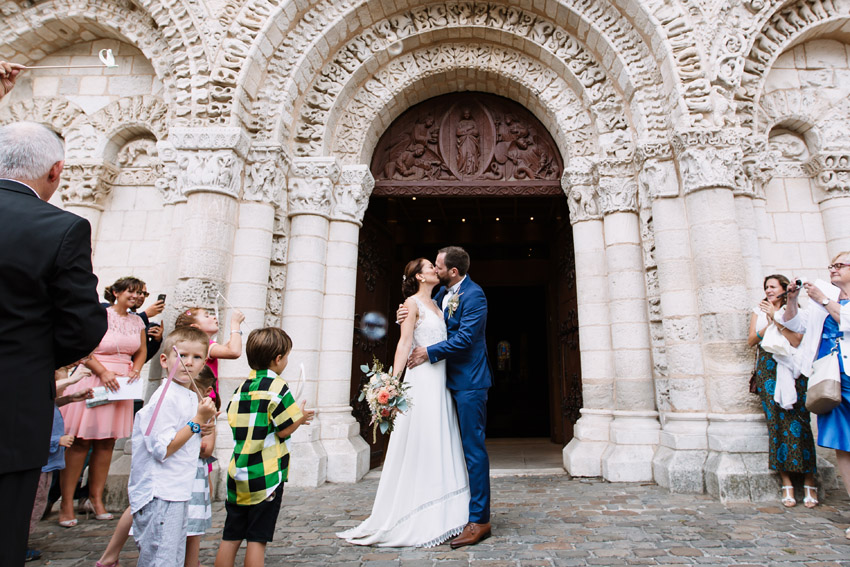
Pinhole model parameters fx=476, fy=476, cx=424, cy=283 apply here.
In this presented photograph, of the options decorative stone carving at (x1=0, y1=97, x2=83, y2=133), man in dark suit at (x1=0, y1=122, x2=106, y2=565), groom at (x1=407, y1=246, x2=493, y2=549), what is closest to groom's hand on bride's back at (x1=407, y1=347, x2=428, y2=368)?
groom at (x1=407, y1=246, x2=493, y2=549)

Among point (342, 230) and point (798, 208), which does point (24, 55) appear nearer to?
point (342, 230)

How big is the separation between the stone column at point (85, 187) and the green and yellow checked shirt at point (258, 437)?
15.9 feet

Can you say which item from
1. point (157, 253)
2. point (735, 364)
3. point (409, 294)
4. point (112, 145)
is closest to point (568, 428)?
point (735, 364)

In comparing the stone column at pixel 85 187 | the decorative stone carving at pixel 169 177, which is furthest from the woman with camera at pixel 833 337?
the stone column at pixel 85 187

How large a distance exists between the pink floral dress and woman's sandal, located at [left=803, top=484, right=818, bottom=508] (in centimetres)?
572

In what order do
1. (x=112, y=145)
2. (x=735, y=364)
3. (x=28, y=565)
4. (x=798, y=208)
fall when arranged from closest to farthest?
(x=28, y=565)
(x=735, y=364)
(x=798, y=208)
(x=112, y=145)

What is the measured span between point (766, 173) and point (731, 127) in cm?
78

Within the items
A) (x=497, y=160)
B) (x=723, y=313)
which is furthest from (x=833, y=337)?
(x=497, y=160)

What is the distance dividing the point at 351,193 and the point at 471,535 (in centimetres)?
421

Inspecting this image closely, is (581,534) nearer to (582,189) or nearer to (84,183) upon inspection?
(582,189)

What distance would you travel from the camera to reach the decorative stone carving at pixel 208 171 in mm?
5137

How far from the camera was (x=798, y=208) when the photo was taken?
564 centimetres

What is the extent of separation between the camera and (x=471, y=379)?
3.37 metres

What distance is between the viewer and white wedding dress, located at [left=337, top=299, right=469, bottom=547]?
319cm
